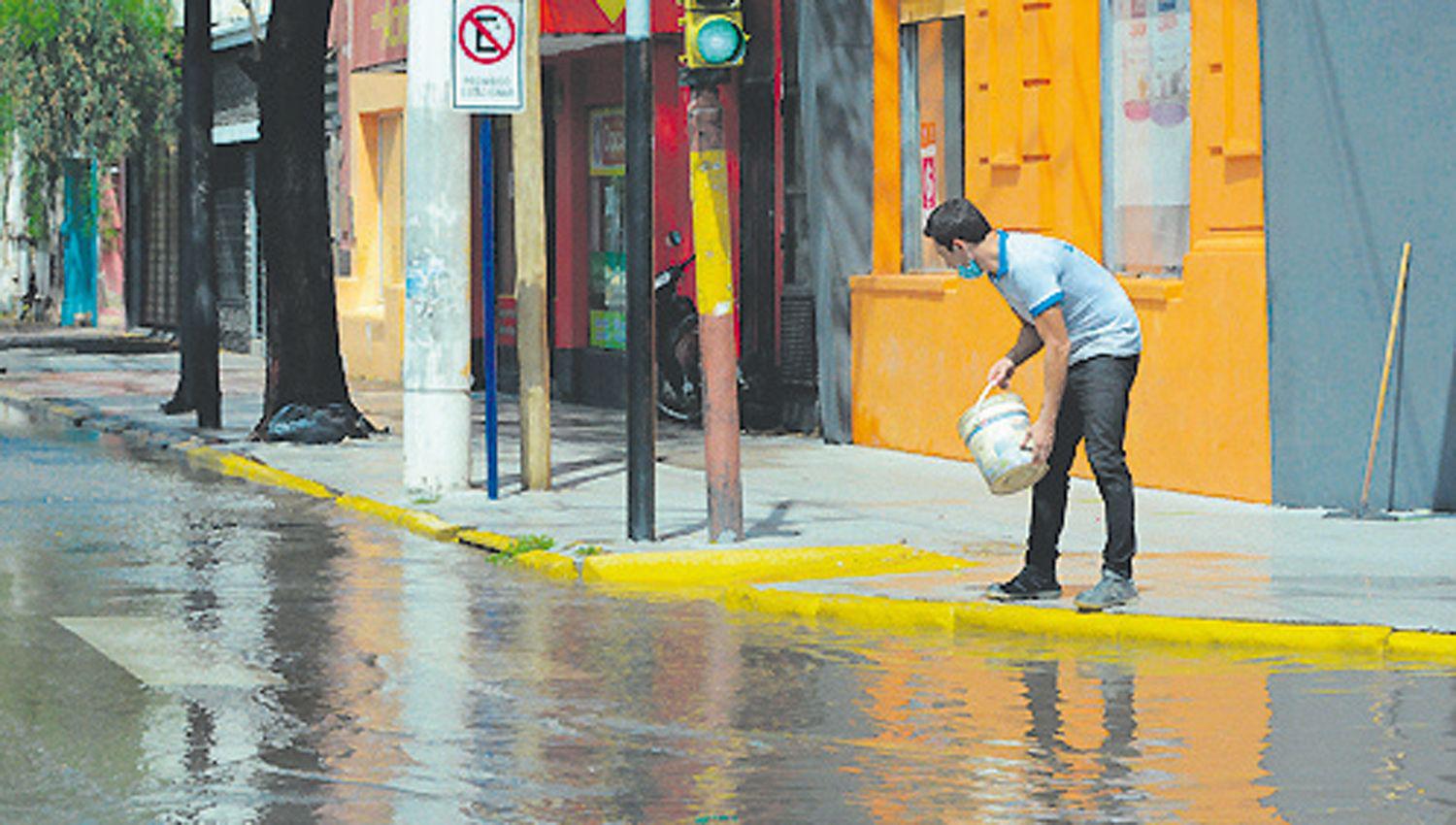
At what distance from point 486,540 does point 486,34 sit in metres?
3.19

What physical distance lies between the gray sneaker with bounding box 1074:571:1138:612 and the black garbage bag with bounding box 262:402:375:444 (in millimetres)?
11498

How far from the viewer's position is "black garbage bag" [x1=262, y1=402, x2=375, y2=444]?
22.5 metres

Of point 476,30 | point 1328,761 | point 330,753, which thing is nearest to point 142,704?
point 330,753

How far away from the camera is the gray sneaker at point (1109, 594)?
38.7ft

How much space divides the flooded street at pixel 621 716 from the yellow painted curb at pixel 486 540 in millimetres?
1183

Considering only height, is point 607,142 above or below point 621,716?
above

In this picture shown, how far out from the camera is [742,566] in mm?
13969

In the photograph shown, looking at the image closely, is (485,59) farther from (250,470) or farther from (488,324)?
(250,470)

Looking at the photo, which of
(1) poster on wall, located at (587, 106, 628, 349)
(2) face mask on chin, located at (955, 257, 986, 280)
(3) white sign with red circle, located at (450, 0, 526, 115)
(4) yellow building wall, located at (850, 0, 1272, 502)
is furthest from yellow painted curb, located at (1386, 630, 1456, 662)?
(1) poster on wall, located at (587, 106, 628, 349)

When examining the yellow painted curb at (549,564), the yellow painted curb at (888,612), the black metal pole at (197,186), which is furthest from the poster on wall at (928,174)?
the yellow painted curb at (888,612)

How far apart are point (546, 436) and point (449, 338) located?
85cm

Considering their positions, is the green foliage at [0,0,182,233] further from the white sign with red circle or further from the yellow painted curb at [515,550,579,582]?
the yellow painted curb at [515,550,579,582]

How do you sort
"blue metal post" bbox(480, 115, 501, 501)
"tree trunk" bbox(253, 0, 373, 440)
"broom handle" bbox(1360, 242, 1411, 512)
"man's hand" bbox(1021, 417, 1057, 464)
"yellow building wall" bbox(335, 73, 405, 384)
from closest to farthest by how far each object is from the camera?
"man's hand" bbox(1021, 417, 1057, 464) → "broom handle" bbox(1360, 242, 1411, 512) → "blue metal post" bbox(480, 115, 501, 501) → "tree trunk" bbox(253, 0, 373, 440) → "yellow building wall" bbox(335, 73, 405, 384)

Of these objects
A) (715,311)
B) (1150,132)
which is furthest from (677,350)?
(715,311)
